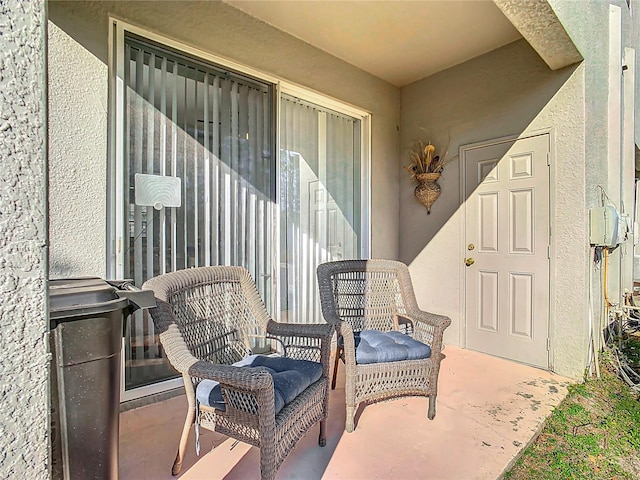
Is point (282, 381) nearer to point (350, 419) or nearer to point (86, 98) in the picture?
point (350, 419)

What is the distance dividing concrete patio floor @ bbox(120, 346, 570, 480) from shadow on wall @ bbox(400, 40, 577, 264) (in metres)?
1.80

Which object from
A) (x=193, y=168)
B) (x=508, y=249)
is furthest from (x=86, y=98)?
(x=508, y=249)

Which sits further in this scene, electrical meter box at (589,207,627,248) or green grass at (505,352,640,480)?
electrical meter box at (589,207,627,248)

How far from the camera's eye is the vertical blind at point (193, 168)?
2.33m

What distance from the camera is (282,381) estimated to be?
1611 millimetres

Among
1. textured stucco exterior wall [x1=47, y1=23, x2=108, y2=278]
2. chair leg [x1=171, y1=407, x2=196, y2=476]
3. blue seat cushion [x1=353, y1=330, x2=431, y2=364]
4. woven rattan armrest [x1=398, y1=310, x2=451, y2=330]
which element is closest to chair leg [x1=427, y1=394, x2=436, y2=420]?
blue seat cushion [x1=353, y1=330, x2=431, y2=364]

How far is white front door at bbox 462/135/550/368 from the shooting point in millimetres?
3115

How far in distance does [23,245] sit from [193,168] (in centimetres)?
211

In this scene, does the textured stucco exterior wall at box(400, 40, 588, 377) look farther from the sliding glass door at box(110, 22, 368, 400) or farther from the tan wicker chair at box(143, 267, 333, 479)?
the tan wicker chair at box(143, 267, 333, 479)

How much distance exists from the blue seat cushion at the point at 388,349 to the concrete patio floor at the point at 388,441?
41 centimetres

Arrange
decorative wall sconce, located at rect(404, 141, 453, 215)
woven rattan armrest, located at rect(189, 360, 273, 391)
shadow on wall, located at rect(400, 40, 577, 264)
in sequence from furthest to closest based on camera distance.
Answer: decorative wall sconce, located at rect(404, 141, 453, 215) < shadow on wall, located at rect(400, 40, 577, 264) < woven rattan armrest, located at rect(189, 360, 273, 391)

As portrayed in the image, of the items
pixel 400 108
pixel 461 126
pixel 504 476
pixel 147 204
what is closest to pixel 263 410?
pixel 504 476

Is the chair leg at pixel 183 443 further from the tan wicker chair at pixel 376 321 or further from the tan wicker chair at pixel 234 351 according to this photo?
the tan wicker chair at pixel 376 321

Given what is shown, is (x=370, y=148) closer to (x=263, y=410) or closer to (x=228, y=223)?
(x=228, y=223)
